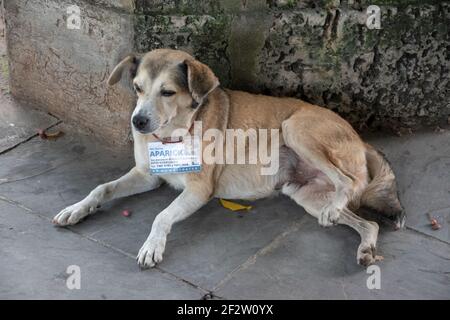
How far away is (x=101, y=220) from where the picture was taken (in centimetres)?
471

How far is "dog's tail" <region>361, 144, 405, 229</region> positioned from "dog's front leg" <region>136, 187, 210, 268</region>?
1.09 metres

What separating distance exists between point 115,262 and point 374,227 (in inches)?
65.2

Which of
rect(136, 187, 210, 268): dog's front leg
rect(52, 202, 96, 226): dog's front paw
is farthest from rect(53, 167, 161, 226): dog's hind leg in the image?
rect(136, 187, 210, 268): dog's front leg

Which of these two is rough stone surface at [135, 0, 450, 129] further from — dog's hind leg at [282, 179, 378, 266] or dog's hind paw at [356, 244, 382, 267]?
dog's hind paw at [356, 244, 382, 267]

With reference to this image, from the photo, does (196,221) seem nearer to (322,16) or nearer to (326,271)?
(326,271)

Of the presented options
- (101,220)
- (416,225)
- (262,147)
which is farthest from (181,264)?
(416,225)

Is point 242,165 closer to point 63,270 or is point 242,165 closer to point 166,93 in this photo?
point 166,93

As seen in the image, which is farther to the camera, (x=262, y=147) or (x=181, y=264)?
(x=262, y=147)

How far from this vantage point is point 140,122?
435 cm

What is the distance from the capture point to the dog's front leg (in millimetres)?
4252

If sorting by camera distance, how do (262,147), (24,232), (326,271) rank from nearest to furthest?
(326,271), (24,232), (262,147)

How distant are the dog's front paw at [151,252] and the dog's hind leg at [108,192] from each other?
0.58 meters

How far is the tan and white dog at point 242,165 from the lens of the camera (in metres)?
4.40

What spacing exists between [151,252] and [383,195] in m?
1.57
